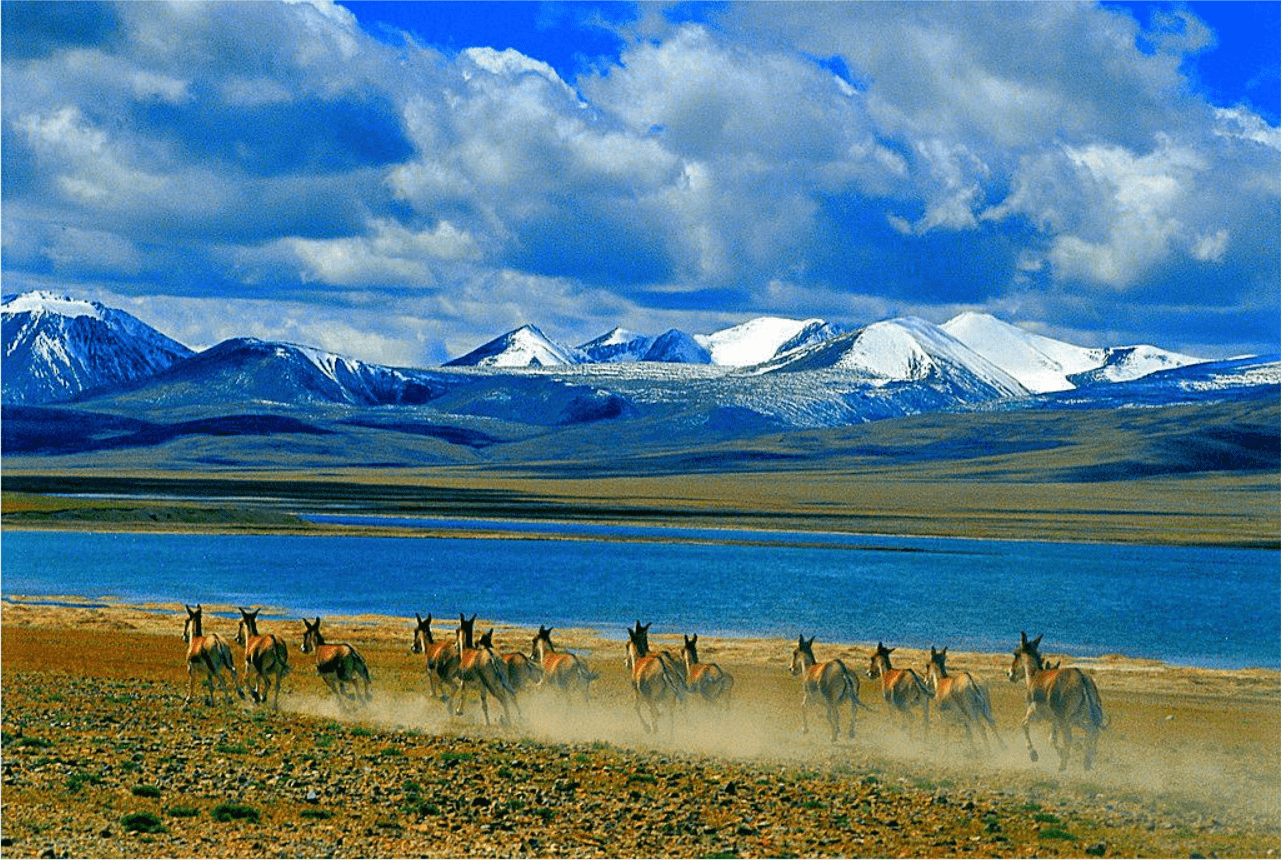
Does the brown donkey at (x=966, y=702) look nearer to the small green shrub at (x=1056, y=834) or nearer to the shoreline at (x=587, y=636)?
the small green shrub at (x=1056, y=834)

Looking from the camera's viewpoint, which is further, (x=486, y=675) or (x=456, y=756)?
(x=486, y=675)

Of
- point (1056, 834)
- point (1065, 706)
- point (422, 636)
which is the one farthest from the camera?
point (422, 636)

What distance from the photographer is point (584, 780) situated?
21.6 metres

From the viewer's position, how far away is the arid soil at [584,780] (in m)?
17.9

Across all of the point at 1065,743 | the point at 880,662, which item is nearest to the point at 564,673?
the point at 880,662

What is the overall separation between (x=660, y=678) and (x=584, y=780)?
479 centimetres

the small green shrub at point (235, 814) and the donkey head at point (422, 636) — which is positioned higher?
the donkey head at point (422, 636)

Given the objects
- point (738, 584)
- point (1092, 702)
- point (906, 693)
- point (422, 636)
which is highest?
point (422, 636)

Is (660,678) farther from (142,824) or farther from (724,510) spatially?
(724,510)

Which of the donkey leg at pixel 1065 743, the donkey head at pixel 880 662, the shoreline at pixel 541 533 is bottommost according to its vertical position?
the donkey leg at pixel 1065 743

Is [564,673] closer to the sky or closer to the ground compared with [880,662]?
closer to the ground

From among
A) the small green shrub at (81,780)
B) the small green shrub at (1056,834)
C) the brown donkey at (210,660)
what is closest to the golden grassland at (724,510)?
the brown donkey at (210,660)

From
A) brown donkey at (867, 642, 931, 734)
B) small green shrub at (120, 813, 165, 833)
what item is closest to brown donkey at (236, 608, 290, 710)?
small green shrub at (120, 813, 165, 833)

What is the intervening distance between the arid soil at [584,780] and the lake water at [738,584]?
19.4 metres
